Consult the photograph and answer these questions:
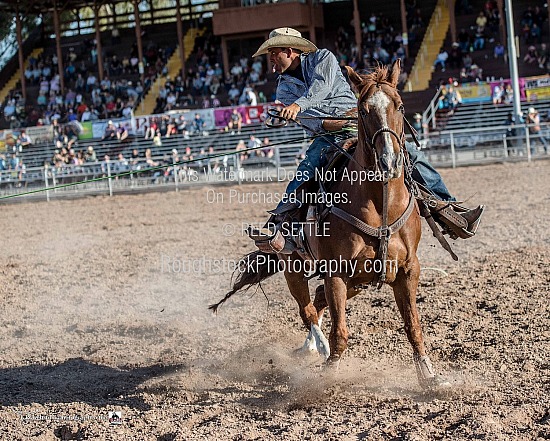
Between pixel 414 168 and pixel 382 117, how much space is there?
4.32ft

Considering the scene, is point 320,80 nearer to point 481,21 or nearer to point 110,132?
point 110,132

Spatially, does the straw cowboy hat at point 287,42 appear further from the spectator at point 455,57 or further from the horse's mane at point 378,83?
the spectator at point 455,57

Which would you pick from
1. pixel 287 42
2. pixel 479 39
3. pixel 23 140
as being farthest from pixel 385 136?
pixel 23 140

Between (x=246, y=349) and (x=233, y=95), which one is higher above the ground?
(x=233, y=95)

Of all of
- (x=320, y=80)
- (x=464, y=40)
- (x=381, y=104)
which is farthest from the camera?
(x=464, y=40)

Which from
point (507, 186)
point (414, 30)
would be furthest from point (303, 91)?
point (414, 30)

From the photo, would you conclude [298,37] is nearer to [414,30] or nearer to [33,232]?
[33,232]

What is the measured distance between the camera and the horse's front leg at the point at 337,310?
556cm

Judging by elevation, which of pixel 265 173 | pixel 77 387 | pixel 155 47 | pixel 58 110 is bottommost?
pixel 77 387

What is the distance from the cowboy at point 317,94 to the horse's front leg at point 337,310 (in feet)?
3.05

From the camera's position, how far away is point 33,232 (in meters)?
15.3

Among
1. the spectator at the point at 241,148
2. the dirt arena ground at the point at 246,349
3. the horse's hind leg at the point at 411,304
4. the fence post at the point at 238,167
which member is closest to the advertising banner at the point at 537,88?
the spectator at the point at 241,148

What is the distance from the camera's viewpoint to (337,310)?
5.57 m

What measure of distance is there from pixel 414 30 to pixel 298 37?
90.6ft
